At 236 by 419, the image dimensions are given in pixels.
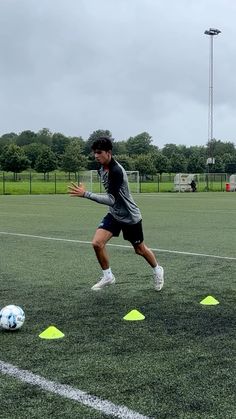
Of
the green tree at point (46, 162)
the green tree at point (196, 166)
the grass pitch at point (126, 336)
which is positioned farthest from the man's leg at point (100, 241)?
the green tree at point (196, 166)

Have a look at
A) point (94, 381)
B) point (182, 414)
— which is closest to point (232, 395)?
point (182, 414)

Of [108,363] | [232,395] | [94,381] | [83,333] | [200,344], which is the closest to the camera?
[232,395]

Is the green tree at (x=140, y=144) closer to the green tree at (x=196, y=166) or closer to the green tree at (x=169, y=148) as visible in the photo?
the green tree at (x=169, y=148)

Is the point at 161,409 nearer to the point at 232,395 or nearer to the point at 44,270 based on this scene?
the point at 232,395

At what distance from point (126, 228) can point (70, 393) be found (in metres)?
3.71

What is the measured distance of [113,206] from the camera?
23.6 feet

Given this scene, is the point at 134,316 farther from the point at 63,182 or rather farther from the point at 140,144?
the point at 140,144

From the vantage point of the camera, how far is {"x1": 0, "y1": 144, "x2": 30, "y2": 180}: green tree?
73.6 meters

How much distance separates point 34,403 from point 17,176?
8062 cm

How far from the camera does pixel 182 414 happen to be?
3.37 metres

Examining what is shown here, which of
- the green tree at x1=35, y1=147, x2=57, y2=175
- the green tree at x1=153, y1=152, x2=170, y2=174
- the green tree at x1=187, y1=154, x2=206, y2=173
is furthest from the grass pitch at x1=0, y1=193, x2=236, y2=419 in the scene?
the green tree at x1=187, y1=154, x2=206, y2=173

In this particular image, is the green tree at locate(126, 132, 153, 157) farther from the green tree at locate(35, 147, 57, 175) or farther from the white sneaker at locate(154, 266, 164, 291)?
the white sneaker at locate(154, 266, 164, 291)

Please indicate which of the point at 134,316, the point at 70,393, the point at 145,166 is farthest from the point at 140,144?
the point at 70,393

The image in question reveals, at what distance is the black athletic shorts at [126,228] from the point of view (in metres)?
7.22
